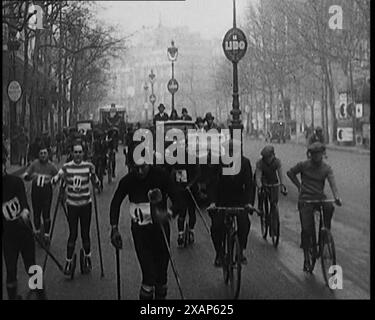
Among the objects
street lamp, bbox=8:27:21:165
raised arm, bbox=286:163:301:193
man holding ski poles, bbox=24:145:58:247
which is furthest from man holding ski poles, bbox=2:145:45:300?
raised arm, bbox=286:163:301:193

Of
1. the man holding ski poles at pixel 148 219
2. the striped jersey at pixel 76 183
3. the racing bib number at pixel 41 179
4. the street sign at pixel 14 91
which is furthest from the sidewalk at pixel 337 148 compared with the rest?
the street sign at pixel 14 91

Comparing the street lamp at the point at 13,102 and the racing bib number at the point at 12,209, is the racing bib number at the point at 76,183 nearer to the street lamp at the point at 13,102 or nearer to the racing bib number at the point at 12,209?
the street lamp at the point at 13,102

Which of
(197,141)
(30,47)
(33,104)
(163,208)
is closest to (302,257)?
(197,141)

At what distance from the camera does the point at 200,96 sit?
322 inches

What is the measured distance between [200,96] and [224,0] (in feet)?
4.43

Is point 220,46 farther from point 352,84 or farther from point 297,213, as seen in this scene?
point 297,213

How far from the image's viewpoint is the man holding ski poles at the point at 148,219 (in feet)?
19.6

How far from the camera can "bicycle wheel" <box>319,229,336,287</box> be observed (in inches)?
276

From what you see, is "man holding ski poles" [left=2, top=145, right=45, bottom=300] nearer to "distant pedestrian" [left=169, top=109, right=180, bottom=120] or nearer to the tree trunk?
the tree trunk

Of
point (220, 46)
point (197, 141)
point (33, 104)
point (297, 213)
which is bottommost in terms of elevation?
point (297, 213)

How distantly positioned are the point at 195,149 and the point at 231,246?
60.1 inches

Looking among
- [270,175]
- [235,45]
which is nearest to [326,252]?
[270,175]

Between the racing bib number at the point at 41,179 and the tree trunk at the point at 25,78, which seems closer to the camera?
the racing bib number at the point at 41,179

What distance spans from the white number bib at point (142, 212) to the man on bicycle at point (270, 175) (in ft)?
8.47
